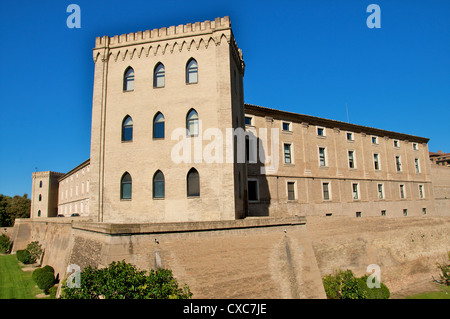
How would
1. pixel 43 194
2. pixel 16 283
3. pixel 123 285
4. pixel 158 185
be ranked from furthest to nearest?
pixel 43 194 → pixel 16 283 → pixel 158 185 → pixel 123 285

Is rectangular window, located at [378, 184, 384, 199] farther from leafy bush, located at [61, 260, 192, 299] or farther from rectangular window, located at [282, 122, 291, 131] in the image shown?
leafy bush, located at [61, 260, 192, 299]

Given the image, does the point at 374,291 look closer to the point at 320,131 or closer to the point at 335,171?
the point at 335,171

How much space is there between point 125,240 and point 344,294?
38.7 ft

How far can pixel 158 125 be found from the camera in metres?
15.2


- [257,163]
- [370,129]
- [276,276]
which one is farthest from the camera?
[370,129]

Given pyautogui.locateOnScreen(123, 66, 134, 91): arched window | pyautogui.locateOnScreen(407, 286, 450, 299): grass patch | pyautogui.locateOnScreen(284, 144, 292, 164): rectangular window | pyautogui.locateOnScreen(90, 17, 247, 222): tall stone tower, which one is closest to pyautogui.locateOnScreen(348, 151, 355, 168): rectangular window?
pyautogui.locateOnScreen(284, 144, 292, 164): rectangular window

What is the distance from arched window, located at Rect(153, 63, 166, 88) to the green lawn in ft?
48.6

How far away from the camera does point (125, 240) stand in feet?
35.2

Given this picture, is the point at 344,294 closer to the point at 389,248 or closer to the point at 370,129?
the point at 389,248

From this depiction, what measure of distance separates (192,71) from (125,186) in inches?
267

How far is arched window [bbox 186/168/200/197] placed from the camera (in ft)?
47.1

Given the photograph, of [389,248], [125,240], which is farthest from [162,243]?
[389,248]

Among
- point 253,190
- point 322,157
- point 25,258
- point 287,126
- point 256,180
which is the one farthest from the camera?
point 322,157

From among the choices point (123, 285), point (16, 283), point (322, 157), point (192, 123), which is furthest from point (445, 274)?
point (16, 283)
